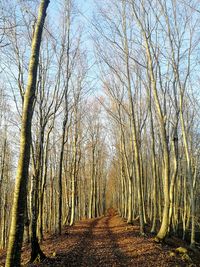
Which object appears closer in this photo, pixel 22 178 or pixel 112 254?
pixel 22 178

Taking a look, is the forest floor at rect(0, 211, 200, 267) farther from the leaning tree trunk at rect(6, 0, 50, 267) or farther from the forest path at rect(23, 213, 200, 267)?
the leaning tree trunk at rect(6, 0, 50, 267)

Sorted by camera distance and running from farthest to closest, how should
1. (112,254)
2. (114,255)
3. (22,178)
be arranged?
(112,254), (114,255), (22,178)

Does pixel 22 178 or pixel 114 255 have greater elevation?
pixel 22 178

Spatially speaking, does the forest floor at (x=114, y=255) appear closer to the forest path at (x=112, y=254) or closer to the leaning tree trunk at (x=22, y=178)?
the forest path at (x=112, y=254)

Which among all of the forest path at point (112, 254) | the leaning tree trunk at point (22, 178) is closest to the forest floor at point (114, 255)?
the forest path at point (112, 254)

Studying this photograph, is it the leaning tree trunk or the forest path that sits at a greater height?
the leaning tree trunk

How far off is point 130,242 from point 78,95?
422 inches

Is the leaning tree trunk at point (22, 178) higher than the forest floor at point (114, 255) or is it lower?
higher

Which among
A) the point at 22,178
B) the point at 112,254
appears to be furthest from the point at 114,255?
the point at 22,178

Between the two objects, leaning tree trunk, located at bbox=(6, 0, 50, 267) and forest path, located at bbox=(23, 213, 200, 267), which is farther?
forest path, located at bbox=(23, 213, 200, 267)

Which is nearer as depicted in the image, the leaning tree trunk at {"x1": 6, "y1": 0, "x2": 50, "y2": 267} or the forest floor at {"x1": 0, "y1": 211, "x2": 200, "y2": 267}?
the leaning tree trunk at {"x1": 6, "y1": 0, "x2": 50, "y2": 267}

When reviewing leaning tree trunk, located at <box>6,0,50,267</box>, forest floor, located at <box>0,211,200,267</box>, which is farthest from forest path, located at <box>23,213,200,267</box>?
leaning tree trunk, located at <box>6,0,50,267</box>

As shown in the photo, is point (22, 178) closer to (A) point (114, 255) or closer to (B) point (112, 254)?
(A) point (114, 255)

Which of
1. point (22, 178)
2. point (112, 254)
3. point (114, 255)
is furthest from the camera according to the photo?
point (112, 254)
